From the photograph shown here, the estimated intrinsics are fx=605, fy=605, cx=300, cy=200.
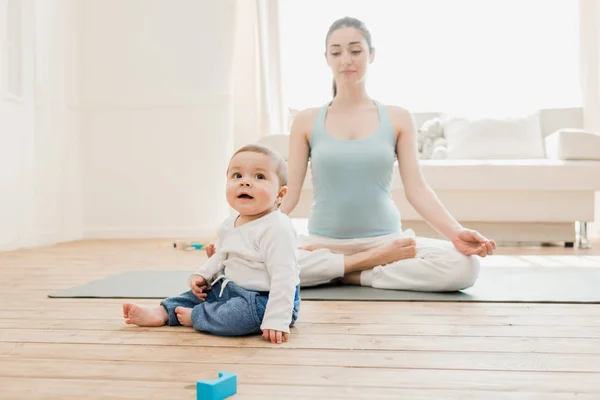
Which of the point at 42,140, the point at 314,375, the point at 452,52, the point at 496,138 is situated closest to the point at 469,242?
the point at 314,375

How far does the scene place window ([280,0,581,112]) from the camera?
471 centimetres

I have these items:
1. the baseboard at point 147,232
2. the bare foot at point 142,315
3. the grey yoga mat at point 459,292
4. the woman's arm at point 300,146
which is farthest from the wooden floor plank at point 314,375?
the baseboard at point 147,232

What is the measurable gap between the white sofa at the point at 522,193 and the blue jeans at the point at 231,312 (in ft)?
6.92

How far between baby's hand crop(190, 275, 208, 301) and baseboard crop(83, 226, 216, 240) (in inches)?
117

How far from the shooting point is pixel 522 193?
3.39 metres

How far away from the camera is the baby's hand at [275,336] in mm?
1199

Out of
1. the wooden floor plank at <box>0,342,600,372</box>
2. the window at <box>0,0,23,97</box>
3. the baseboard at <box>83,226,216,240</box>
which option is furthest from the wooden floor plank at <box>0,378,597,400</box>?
the baseboard at <box>83,226,216,240</box>

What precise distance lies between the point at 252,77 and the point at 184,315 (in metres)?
3.64

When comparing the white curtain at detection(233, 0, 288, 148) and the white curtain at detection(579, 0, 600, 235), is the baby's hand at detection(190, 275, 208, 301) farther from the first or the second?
the white curtain at detection(579, 0, 600, 235)

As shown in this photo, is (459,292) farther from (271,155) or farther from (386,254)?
(271,155)

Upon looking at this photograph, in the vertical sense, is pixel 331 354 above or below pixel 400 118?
below

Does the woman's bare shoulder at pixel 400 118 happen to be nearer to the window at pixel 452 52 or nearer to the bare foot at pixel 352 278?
the bare foot at pixel 352 278

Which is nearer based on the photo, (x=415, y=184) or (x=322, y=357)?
(x=322, y=357)

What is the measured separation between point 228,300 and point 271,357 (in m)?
0.26
